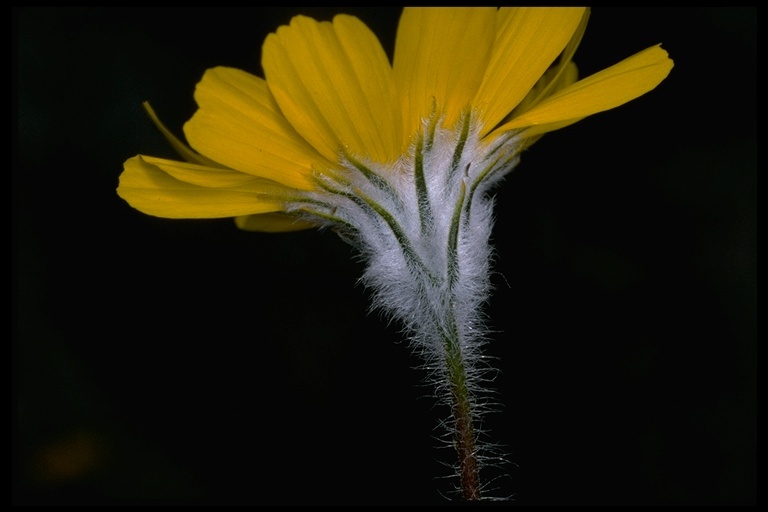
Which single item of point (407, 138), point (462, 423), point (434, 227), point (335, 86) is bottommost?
point (462, 423)

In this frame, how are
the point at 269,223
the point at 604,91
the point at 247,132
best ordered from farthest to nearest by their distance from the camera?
1. the point at 269,223
2. the point at 247,132
3. the point at 604,91

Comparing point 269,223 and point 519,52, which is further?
point 269,223

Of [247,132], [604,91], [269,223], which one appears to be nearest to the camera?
[604,91]

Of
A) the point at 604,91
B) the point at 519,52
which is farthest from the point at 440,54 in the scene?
the point at 604,91

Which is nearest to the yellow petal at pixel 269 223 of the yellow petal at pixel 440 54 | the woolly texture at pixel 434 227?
the woolly texture at pixel 434 227

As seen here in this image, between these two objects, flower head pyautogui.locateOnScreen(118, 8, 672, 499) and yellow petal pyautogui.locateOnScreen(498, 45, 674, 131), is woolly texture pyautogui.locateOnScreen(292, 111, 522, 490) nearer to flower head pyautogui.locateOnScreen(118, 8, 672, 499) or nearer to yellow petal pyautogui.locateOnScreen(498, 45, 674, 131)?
flower head pyautogui.locateOnScreen(118, 8, 672, 499)

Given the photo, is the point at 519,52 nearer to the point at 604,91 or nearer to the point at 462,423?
the point at 604,91

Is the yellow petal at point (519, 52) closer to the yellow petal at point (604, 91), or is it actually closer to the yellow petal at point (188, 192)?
the yellow petal at point (604, 91)

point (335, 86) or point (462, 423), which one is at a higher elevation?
point (335, 86)
